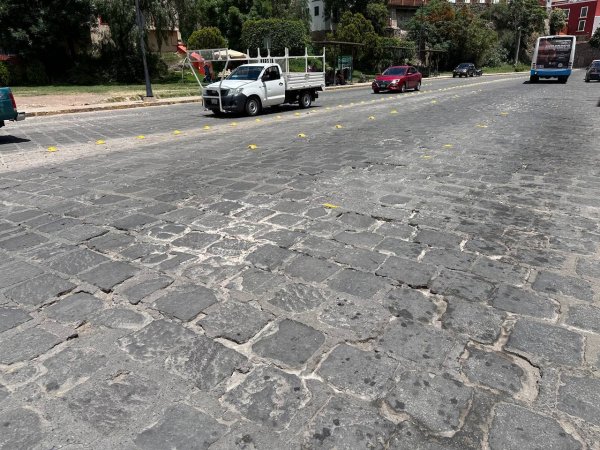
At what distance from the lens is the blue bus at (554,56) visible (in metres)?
28.6

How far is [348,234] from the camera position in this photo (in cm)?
418

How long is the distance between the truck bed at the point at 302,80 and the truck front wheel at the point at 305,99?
0.28m

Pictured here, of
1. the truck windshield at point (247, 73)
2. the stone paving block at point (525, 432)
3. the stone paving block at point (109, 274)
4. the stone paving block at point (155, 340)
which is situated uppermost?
the truck windshield at point (247, 73)

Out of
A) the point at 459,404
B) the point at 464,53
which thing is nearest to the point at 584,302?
the point at 459,404

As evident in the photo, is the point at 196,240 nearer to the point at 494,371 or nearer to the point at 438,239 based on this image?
the point at 438,239

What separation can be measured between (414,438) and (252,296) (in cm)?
152

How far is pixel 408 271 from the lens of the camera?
3453mm

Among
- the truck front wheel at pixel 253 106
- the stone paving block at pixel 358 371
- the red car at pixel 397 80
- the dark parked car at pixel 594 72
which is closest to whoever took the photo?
the stone paving block at pixel 358 371

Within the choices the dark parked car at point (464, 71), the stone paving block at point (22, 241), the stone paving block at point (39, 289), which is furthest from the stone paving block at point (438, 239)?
the dark parked car at point (464, 71)

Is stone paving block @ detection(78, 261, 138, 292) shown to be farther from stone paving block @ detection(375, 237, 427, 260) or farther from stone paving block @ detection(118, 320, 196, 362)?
stone paving block @ detection(375, 237, 427, 260)

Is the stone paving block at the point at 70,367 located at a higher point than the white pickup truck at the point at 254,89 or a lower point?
lower

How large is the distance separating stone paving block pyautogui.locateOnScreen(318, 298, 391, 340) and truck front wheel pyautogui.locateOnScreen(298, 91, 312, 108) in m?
15.1

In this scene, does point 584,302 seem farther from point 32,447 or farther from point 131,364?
point 32,447

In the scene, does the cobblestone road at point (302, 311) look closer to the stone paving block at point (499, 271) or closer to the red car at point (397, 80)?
the stone paving block at point (499, 271)
